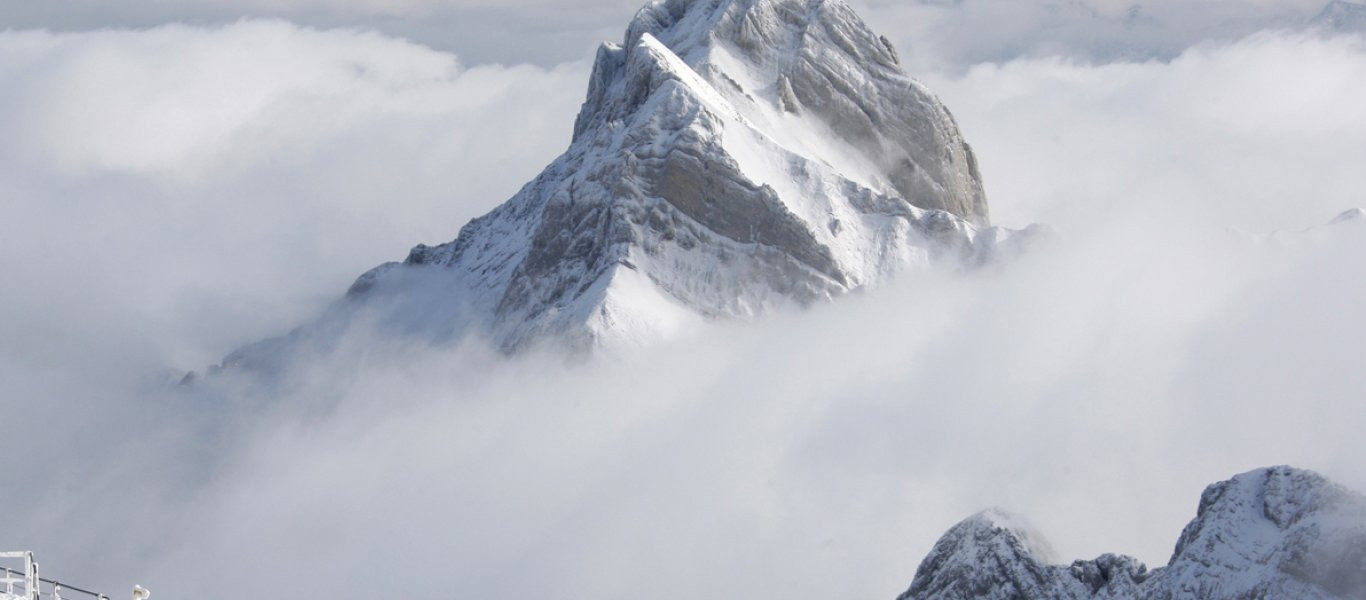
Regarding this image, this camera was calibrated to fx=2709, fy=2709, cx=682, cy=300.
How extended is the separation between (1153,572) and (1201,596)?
388 inches

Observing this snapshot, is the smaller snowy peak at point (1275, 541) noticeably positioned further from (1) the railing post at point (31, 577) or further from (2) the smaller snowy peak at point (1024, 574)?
(1) the railing post at point (31, 577)

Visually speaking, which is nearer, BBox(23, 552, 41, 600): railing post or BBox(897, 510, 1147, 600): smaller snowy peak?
BBox(23, 552, 41, 600): railing post

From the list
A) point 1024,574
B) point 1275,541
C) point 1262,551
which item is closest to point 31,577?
point 1262,551

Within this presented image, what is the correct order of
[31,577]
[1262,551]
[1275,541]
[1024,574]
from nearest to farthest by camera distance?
[31,577], [1275,541], [1262,551], [1024,574]

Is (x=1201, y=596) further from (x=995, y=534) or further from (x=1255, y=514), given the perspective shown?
(x=995, y=534)

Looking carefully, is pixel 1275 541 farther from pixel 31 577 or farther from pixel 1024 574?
pixel 31 577

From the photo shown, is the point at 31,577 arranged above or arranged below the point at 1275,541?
above

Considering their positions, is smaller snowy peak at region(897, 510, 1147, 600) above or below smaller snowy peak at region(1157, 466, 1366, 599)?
above

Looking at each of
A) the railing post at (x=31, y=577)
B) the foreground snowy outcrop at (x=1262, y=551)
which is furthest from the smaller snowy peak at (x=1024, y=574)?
the railing post at (x=31, y=577)

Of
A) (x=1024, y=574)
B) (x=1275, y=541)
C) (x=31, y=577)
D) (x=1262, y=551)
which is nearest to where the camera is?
(x=31, y=577)

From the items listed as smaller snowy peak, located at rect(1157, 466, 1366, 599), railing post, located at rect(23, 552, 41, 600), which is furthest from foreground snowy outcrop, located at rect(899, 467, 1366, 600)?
railing post, located at rect(23, 552, 41, 600)

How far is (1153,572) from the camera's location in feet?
584

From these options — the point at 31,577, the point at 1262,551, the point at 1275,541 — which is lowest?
the point at 1275,541

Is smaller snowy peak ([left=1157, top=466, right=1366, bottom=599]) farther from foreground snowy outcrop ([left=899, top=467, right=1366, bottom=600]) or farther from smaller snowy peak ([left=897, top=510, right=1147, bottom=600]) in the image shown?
smaller snowy peak ([left=897, top=510, right=1147, bottom=600])
